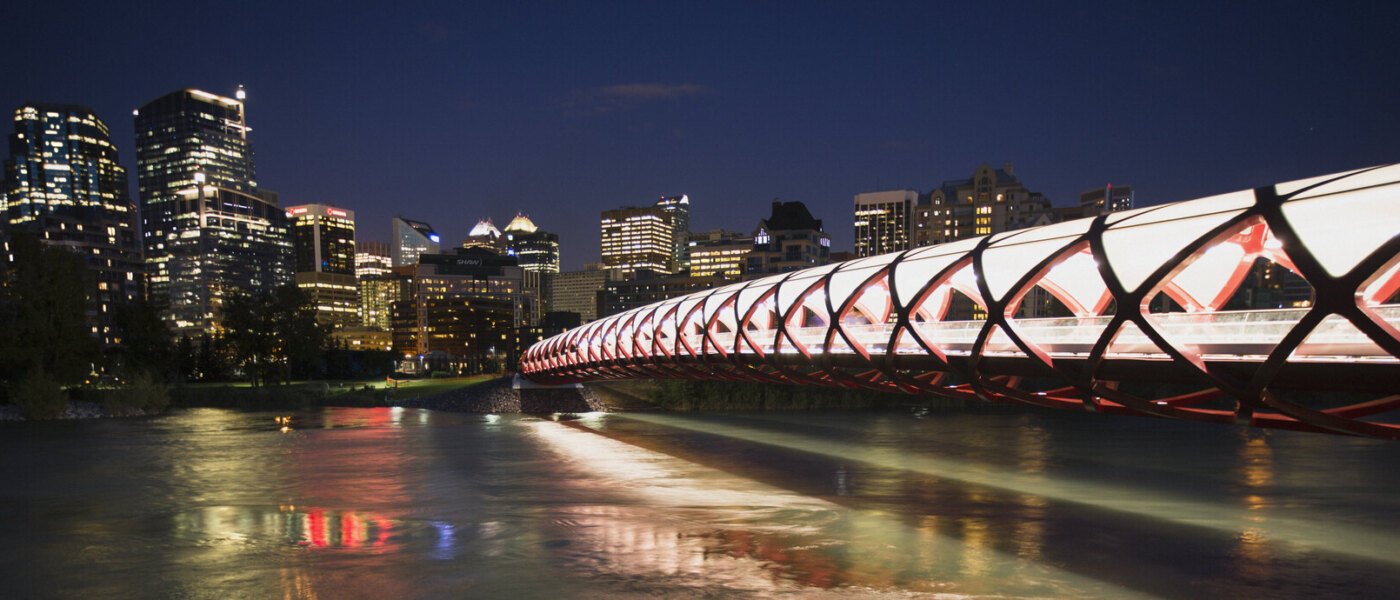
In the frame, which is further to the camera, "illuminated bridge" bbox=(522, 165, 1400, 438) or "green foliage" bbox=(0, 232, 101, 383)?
"green foliage" bbox=(0, 232, 101, 383)

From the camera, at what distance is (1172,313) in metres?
14.0

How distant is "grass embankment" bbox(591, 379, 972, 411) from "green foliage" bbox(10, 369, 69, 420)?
31.3 m

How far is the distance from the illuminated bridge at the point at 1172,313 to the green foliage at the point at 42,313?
47.6 m

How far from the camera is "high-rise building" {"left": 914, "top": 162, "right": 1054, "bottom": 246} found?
144 m

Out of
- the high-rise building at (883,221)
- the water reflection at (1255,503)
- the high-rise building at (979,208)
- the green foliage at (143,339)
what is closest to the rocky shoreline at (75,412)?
the green foliage at (143,339)

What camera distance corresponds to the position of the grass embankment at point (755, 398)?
181 ft

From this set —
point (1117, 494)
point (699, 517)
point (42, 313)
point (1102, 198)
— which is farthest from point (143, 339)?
point (1102, 198)

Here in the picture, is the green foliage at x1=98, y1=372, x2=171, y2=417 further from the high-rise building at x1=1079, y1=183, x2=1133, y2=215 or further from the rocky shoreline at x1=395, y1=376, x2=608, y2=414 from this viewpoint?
the high-rise building at x1=1079, y1=183, x2=1133, y2=215

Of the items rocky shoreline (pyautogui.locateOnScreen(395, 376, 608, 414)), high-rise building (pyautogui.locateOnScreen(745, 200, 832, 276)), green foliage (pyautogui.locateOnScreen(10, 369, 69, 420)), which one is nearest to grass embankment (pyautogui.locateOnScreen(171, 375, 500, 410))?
rocky shoreline (pyautogui.locateOnScreen(395, 376, 608, 414))

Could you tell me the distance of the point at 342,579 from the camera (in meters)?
13.7

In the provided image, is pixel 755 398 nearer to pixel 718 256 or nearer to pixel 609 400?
pixel 609 400

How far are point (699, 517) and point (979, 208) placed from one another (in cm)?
13978

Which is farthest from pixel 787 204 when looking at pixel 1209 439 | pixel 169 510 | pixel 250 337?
pixel 169 510

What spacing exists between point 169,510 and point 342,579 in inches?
357
